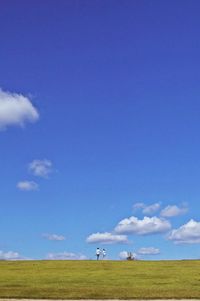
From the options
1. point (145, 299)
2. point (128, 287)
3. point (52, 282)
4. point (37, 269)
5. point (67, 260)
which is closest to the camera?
point (145, 299)

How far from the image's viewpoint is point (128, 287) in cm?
4331

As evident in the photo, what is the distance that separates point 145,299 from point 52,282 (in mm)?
12598

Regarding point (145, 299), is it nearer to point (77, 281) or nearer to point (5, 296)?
point (5, 296)

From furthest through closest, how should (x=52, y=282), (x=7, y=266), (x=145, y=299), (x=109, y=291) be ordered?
1. (x=7, y=266)
2. (x=52, y=282)
3. (x=109, y=291)
4. (x=145, y=299)

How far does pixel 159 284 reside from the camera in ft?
150

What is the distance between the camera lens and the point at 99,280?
4947 centimetres

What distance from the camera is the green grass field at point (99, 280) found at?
38625 mm

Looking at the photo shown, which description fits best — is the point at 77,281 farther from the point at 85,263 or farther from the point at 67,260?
the point at 67,260

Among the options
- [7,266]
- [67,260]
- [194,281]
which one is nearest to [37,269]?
[7,266]

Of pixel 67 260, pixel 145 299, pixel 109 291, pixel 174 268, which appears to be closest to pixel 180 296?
pixel 145 299

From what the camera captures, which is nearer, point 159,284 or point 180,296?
point 180,296

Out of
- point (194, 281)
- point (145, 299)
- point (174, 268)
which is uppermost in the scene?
point (174, 268)

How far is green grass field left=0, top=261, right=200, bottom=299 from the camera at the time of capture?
38.6 metres

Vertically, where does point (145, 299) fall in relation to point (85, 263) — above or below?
below
